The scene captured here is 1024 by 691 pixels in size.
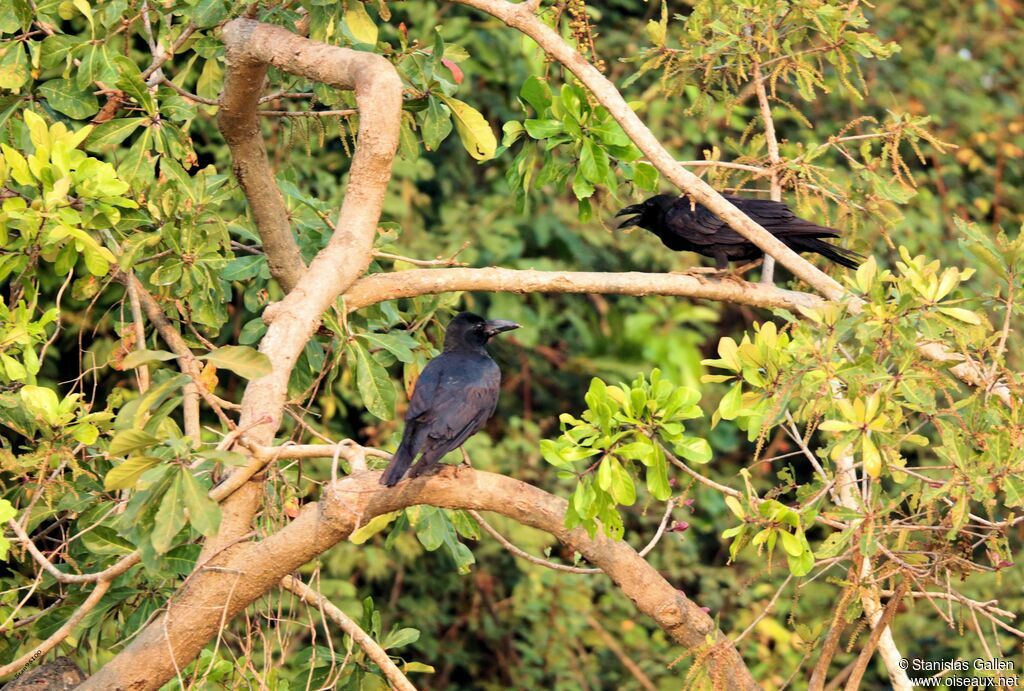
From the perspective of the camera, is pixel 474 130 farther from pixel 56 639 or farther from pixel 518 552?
pixel 56 639

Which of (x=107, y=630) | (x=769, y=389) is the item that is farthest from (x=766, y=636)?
(x=769, y=389)

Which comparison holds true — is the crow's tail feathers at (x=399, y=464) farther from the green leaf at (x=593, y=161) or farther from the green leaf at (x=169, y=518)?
the green leaf at (x=593, y=161)

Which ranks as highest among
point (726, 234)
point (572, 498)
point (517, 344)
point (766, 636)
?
point (572, 498)

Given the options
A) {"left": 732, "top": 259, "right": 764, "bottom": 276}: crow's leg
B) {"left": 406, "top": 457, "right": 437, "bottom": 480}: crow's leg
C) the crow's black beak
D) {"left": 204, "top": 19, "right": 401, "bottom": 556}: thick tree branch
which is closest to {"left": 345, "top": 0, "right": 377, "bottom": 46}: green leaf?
{"left": 204, "top": 19, "right": 401, "bottom": 556}: thick tree branch

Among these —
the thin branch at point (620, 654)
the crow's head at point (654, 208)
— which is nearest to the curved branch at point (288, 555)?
the crow's head at point (654, 208)

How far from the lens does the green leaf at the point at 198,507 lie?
2438 mm

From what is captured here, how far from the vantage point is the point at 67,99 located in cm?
358

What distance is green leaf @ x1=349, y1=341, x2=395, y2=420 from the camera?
3.48 m

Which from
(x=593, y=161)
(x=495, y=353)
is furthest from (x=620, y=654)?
(x=593, y=161)

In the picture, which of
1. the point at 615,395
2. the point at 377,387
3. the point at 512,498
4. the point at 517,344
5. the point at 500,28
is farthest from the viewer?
the point at 517,344

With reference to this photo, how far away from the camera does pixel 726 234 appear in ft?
16.0

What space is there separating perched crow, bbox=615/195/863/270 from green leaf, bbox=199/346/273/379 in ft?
6.90

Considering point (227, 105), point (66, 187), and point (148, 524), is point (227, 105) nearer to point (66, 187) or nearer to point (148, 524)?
point (66, 187)

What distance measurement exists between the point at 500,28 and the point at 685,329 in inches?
82.6
